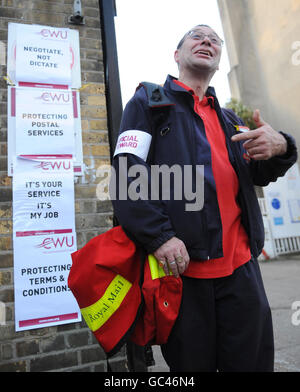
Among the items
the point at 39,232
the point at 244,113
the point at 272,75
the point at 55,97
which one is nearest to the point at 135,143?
the point at 39,232

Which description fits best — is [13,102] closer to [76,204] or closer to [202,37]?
[76,204]

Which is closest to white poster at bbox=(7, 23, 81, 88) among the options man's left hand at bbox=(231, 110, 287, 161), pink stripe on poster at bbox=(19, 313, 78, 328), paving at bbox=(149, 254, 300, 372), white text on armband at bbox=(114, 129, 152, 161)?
white text on armband at bbox=(114, 129, 152, 161)

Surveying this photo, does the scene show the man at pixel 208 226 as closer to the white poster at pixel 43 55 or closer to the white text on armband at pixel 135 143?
the white text on armband at pixel 135 143

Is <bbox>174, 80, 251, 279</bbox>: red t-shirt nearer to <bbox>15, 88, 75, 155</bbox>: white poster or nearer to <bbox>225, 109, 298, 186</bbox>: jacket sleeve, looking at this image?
<bbox>225, 109, 298, 186</bbox>: jacket sleeve

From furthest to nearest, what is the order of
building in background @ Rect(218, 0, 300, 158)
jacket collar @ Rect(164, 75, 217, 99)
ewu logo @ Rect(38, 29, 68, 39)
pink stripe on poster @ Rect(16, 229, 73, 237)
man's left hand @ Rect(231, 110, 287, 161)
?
building in background @ Rect(218, 0, 300, 158) < ewu logo @ Rect(38, 29, 68, 39) < pink stripe on poster @ Rect(16, 229, 73, 237) < jacket collar @ Rect(164, 75, 217, 99) < man's left hand @ Rect(231, 110, 287, 161)

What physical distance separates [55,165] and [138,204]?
1.20 meters

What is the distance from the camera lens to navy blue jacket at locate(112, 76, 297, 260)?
124 cm

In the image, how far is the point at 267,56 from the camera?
49.2 feet

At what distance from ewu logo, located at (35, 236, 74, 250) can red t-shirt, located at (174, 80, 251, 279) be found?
3.68 ft

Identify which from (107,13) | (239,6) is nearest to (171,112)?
(107,13)

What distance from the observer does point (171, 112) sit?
4.81 feet

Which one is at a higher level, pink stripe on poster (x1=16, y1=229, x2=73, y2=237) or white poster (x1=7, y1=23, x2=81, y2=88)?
white poster (x1=7, y1=23, x2=81, y2=88)

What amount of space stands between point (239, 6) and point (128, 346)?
19513 millimetres
